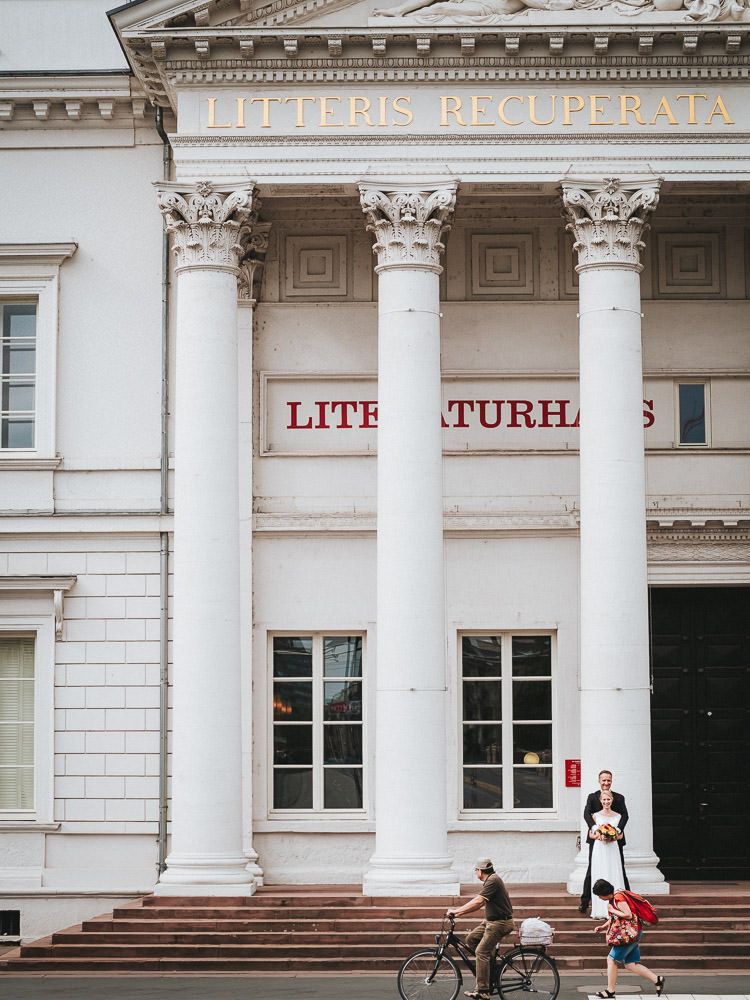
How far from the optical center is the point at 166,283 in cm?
2483

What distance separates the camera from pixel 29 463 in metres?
24.6

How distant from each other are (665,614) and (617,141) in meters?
7.44

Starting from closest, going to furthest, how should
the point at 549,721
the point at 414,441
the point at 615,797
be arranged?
the point at 615,797
the point at 414,441
the point at 549,721

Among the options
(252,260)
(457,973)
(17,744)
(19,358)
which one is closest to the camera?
(457,973)

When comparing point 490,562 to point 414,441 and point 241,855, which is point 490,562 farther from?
point 241,855

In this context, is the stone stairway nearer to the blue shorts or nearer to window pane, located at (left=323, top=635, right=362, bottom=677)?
the blue shorts

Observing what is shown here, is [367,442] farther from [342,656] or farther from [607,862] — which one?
[607,862]

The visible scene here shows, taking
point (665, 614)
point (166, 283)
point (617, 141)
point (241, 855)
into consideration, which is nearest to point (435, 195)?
point (617, 141)

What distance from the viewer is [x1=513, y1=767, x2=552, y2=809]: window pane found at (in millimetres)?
24125

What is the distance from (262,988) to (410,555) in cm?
618

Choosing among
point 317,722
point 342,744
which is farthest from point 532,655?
point 317,722

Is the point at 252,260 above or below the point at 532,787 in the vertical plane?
above

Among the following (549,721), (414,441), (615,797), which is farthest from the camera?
(549,721)

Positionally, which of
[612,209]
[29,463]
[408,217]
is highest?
[612,209]
